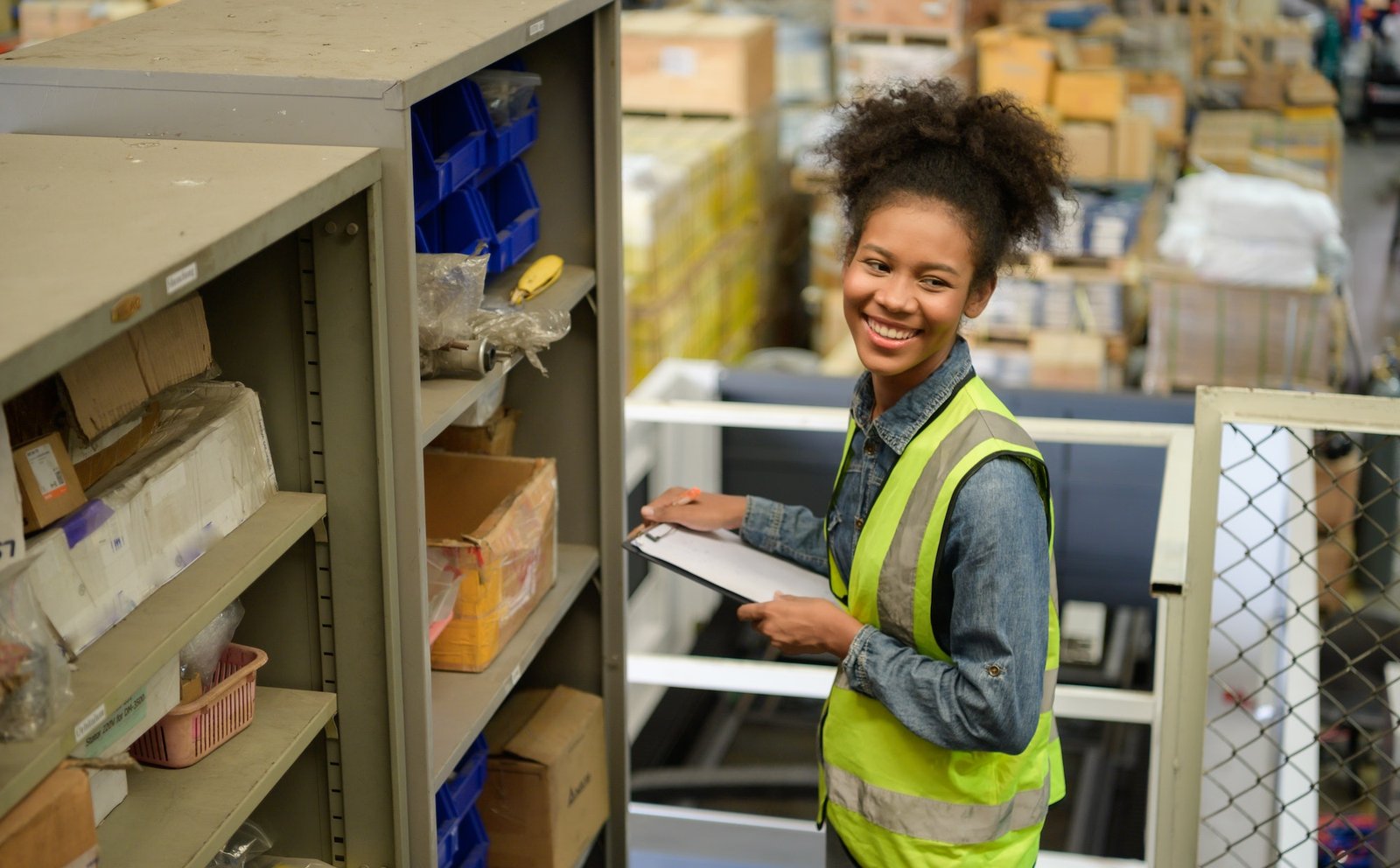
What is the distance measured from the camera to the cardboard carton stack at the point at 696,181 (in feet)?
21.4

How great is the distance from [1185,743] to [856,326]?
1049 mm

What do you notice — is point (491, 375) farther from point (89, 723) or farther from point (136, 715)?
point (89, 723)

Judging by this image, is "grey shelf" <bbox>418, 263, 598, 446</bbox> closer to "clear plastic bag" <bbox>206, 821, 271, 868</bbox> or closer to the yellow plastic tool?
the yellow plastic tool

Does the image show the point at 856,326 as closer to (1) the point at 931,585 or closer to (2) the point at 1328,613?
(1) the point at 931,585

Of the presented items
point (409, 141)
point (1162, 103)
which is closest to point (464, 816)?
point (409, 141)

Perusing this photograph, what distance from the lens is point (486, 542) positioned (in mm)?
2418

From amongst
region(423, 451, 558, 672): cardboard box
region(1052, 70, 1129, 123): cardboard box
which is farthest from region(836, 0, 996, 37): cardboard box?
region(423, 451, 558, 672): cardboard box

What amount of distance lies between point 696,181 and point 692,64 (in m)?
0.96

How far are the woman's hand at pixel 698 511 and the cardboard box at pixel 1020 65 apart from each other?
5389mm

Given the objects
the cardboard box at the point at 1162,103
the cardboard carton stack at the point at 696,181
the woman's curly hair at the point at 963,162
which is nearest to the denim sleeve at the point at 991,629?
the woman's curly hair at the point at 963,162

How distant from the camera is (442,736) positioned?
2.26 m

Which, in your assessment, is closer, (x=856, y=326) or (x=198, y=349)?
(x=198, y=349)

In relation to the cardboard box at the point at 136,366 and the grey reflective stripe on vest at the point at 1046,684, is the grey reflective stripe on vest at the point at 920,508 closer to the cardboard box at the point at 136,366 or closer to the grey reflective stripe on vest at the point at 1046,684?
the grey reflective stripe on vest at the point at 1046,684

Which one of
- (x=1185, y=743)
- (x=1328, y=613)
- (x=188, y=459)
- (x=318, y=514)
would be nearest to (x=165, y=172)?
(x=188, y=459)
